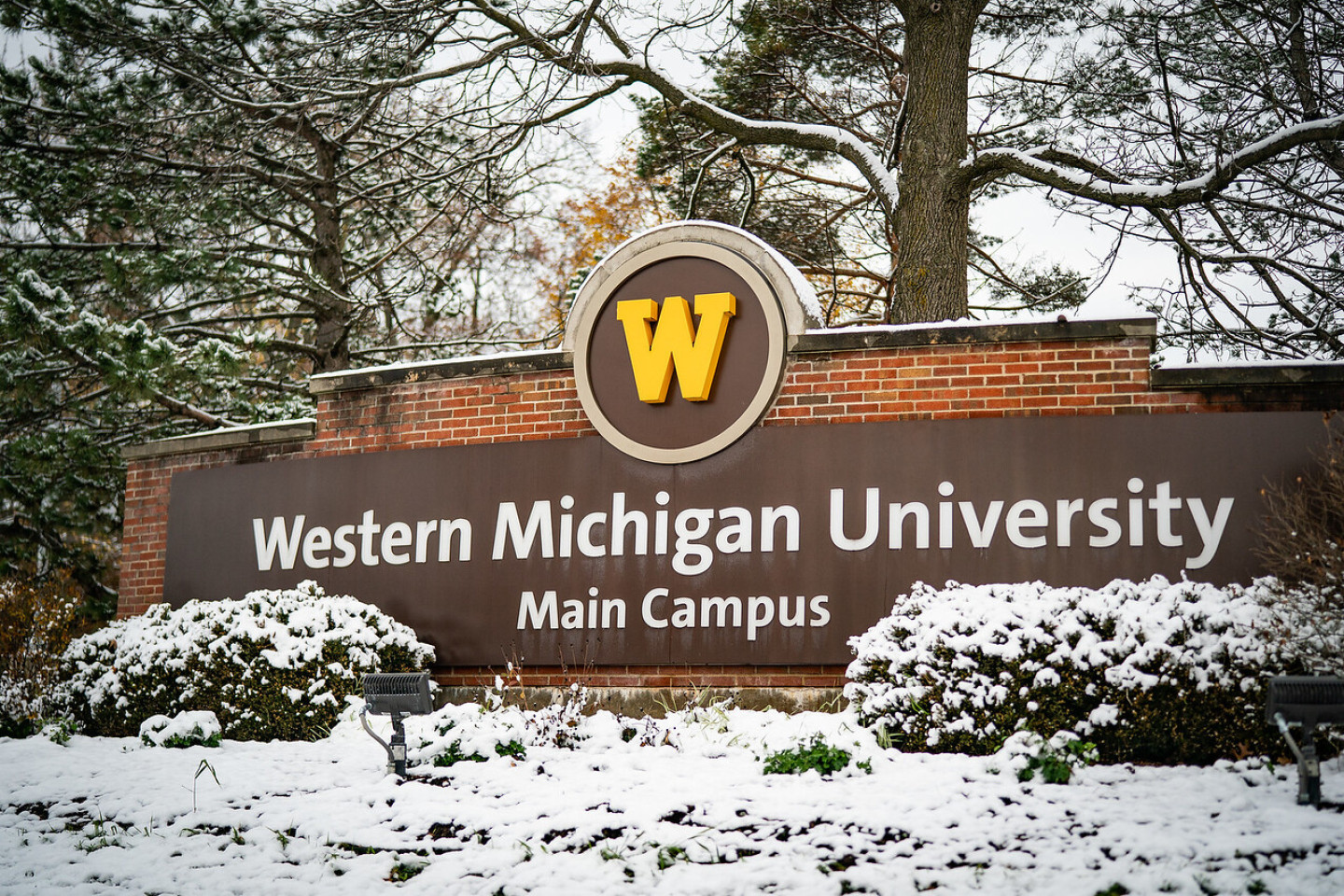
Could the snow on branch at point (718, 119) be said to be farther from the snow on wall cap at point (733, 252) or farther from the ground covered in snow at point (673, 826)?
the ground covered in snow at point (673, 826)

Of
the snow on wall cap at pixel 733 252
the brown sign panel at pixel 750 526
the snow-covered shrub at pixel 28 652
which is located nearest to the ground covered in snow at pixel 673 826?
the brown sign panel at pixel 750 526

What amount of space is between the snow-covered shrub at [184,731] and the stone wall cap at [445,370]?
9.47 feet

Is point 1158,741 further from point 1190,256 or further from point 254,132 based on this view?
point 254,132

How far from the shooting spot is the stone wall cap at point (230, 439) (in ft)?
33.0

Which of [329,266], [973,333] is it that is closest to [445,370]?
[973,333]

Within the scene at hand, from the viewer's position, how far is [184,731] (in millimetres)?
8258

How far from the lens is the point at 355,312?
15094 mm

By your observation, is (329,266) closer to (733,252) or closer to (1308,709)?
(733,252)

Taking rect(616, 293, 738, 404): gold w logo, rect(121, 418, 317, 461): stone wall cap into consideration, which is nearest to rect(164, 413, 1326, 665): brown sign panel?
rect(121, 418, 317, 461): stone wall cap

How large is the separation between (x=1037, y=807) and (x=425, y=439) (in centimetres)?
563

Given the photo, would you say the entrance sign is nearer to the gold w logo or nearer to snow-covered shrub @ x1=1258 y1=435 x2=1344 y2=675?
the gold w logo

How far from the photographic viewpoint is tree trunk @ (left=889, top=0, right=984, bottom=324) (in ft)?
37.2

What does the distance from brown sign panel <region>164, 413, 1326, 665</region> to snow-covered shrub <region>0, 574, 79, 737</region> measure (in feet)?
4.87

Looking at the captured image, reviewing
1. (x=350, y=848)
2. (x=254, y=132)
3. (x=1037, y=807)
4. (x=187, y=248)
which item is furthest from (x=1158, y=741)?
(x=187, y=248)
